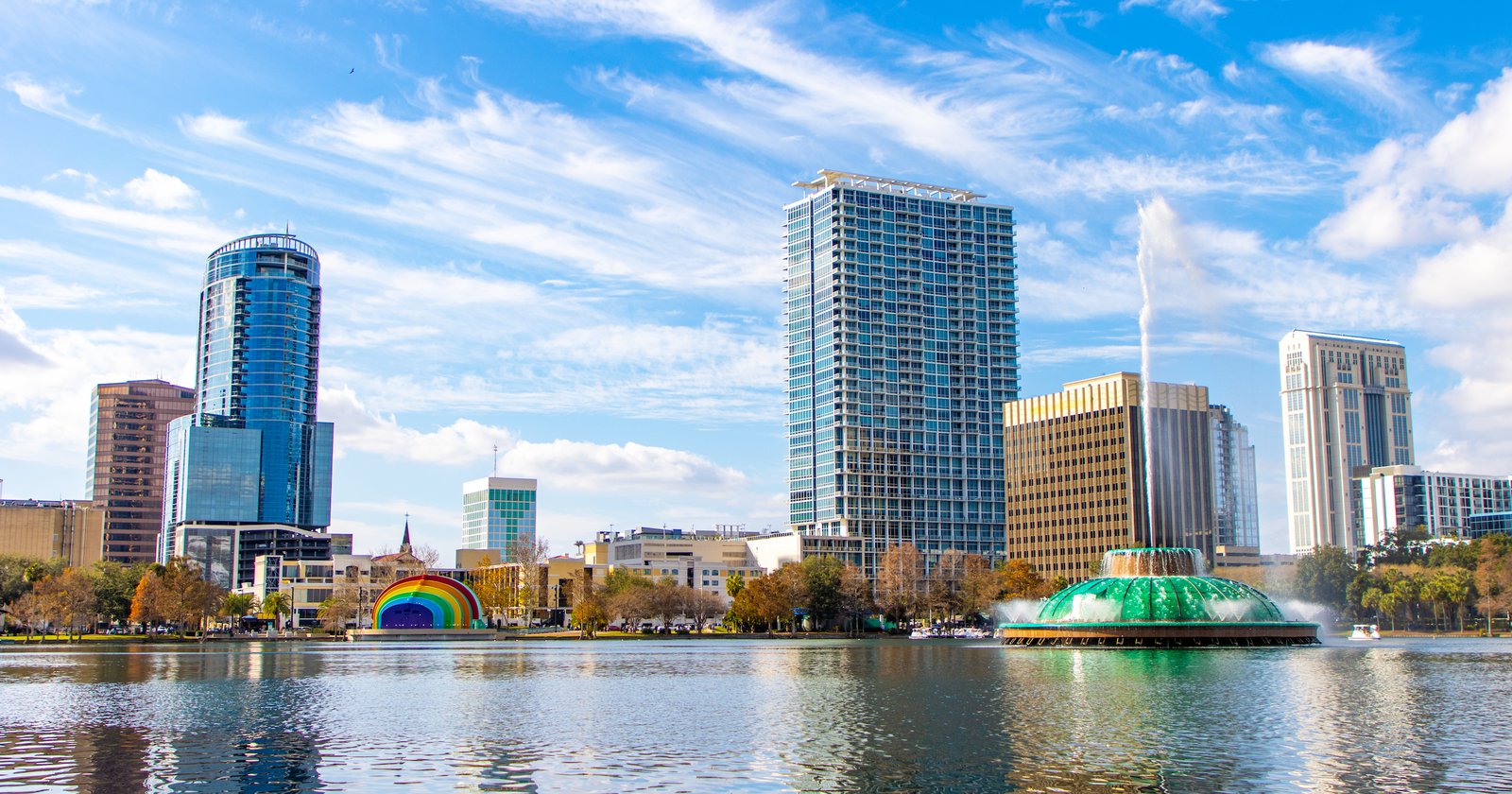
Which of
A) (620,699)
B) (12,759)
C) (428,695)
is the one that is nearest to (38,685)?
(428,695)

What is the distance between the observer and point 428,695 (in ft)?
239

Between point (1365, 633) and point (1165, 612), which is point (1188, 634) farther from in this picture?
point (1365, 633)

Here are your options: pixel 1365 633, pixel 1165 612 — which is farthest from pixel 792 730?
pixel 1365 633

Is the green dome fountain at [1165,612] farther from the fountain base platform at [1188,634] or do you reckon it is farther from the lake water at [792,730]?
the lake water at [792,730]

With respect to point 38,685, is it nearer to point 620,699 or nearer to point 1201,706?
point 620,699

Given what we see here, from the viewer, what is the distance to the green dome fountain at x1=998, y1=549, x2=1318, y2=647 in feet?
373

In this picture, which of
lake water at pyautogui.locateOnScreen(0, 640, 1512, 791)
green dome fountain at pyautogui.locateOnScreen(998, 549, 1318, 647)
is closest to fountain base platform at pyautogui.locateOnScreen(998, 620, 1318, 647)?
green dome fountain at pyautogui.locateOnScreen(998, 549, 1318, 647)

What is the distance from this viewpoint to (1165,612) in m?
115

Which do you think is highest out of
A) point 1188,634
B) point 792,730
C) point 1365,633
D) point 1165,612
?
point 1165,612

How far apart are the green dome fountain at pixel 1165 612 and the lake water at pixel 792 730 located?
20107 millimetres

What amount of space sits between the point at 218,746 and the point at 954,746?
24890 mm

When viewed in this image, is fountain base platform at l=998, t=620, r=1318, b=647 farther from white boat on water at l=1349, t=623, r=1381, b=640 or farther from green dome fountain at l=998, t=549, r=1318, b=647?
white boat on water at l=1349, t=623, r=1381, b=640

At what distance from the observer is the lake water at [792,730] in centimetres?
3909

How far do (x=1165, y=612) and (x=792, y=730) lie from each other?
71.3m
